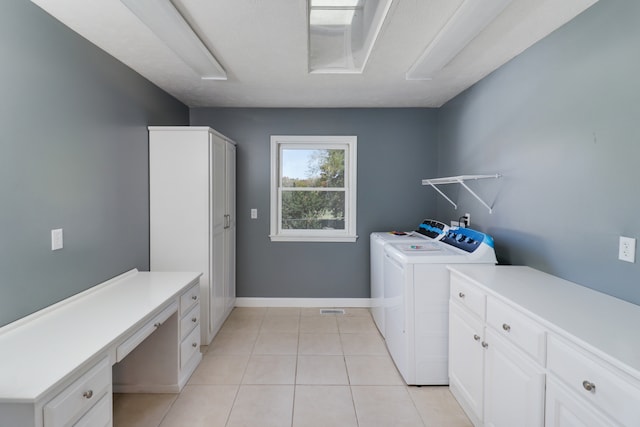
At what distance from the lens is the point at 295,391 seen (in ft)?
7.34

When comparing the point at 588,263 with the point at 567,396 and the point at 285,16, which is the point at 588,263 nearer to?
the point at 567,396

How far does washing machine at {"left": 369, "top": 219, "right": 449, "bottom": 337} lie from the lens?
9.88ft

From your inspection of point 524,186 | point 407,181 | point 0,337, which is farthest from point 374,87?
point 0,337

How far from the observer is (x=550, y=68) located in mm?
1948

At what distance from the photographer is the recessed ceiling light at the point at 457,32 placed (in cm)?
166

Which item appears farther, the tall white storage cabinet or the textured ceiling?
the tall white storage cabinet

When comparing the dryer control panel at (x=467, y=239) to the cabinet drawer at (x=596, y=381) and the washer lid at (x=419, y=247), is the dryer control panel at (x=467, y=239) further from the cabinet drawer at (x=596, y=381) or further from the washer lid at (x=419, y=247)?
the cabinet drawer at (x=596, y=381)

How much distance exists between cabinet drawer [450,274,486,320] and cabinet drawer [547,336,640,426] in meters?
0.51

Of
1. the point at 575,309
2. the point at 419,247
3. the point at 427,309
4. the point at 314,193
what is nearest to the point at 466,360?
the point at 427,309

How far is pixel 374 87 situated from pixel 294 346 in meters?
2.58

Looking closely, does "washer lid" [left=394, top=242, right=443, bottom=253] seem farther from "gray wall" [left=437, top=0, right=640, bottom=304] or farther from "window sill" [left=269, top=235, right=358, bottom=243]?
"window sill" [left=269, top=235, right=358, bottom=243]

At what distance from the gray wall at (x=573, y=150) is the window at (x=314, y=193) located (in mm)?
1647

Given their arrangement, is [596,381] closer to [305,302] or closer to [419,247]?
[419,247]

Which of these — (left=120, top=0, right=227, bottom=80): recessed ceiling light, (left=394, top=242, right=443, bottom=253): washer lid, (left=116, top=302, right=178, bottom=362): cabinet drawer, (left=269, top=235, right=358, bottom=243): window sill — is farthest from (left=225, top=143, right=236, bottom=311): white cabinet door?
(left=394, top=242, right=443, bottom=253): washer lid
